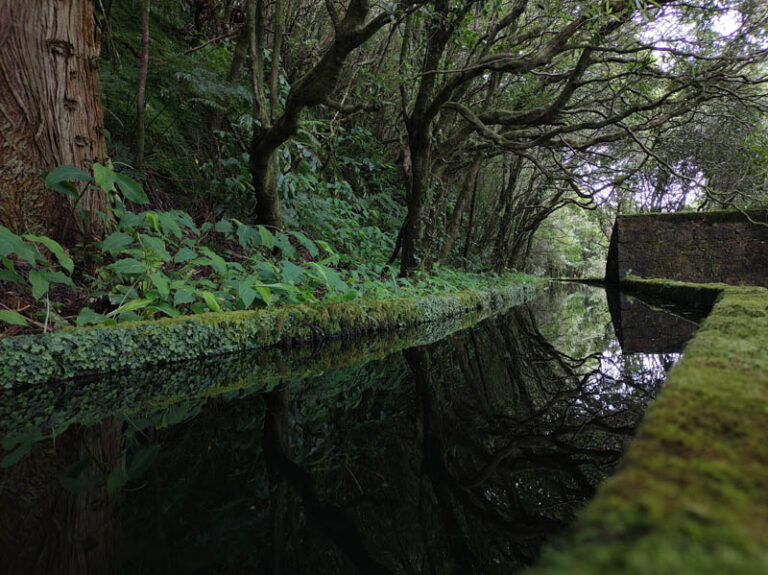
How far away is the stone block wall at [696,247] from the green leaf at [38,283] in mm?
15757

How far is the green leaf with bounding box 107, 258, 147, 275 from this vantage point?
11.1ft

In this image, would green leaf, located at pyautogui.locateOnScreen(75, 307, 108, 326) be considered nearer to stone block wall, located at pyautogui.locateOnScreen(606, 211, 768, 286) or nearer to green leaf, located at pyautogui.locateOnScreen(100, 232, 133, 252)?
green leaf, located at pyautogui.locateOnScreen(100, 232, 133, 252)

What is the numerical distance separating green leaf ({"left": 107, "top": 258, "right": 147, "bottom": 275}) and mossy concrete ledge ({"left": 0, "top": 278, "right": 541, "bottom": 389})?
0.49 metres

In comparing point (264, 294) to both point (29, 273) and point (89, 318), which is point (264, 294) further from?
point (29, 273)

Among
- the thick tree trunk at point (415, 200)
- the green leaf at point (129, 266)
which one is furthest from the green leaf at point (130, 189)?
the thick tree trunk at point (415, 200)

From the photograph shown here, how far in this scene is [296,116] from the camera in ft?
15.5

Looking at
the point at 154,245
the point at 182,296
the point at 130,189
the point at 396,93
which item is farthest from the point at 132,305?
the point at 396,93

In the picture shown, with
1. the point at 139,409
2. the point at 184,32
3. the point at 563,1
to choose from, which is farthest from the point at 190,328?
the point at 184,32

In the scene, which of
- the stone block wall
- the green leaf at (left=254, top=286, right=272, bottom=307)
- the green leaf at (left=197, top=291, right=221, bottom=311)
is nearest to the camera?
the green leaf at (left=197, top=291, right=221, bottom=311)

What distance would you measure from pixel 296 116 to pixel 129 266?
2.43m

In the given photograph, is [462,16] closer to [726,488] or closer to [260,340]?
[260,340]

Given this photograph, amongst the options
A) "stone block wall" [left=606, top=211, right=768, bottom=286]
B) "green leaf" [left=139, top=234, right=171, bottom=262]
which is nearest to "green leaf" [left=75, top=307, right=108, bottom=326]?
"green leaf" [left=139, top=234, right=171, bottom=262]

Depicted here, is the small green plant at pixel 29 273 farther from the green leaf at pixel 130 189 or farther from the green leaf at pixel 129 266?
the green leaf at pixel 130 189

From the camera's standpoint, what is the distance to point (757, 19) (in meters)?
5.84
